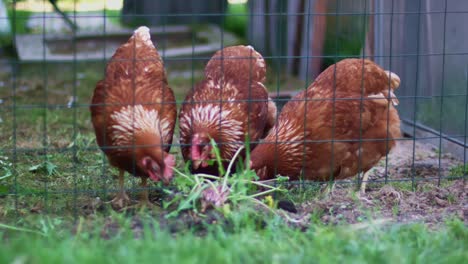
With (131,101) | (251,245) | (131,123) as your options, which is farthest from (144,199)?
(251,245)

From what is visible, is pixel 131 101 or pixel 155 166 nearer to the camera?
pixel 155 166

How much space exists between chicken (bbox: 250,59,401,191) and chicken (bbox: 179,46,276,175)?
0.78 ft

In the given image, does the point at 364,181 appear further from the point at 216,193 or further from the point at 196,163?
the point at 216,193

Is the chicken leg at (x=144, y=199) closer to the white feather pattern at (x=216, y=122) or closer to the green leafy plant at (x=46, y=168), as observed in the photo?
the white feather pattern at (x=216, y=122)

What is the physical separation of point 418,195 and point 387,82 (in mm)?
920

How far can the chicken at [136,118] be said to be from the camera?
439 cm

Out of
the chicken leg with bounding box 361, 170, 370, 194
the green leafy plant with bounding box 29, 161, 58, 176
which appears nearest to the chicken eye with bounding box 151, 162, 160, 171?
the green leafy plant with bounding box 29, 161, 58, 176

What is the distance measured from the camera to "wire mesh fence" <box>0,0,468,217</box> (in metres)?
4.75

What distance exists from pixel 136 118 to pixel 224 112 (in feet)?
2.84

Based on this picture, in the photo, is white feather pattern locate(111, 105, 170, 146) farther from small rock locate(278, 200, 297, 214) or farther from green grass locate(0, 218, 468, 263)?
small rock locate(278, 200, 297, 214)

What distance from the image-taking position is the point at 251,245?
11.2 ft

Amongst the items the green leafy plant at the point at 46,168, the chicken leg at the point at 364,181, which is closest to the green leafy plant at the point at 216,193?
the chicken leg at the point at 364,181

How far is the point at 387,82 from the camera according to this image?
5234 mm

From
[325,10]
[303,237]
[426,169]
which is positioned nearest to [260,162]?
[303,237]
